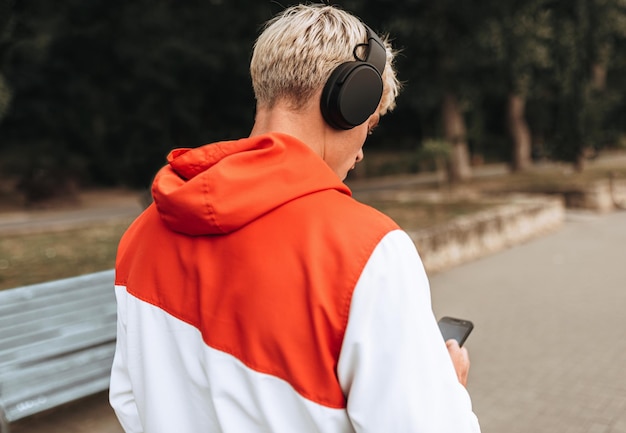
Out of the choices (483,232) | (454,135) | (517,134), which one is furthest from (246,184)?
(517,134)

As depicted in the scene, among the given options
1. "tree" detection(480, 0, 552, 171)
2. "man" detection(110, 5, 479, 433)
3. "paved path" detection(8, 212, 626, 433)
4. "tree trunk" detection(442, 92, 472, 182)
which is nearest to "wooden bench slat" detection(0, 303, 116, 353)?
"paved path" detection(8, 212, 626, 433)

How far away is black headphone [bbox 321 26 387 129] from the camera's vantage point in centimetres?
127

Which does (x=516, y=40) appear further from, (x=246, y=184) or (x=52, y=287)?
(x=246, y=184)

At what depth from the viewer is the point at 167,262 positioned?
51.9 inches

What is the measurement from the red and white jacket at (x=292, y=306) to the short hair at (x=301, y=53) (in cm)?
15

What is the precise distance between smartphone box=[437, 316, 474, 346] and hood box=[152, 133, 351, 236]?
0.67 metres

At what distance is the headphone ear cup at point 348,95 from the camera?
1268 mm

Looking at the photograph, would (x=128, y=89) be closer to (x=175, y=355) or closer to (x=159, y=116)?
(x=159, y=116)

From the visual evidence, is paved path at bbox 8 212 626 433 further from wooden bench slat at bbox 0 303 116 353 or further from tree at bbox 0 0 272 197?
tree at bbox 0 0 272 197

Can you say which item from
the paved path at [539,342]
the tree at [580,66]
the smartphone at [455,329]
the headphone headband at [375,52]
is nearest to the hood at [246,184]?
the headphone headband at [375,52]

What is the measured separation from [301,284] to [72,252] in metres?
8.51

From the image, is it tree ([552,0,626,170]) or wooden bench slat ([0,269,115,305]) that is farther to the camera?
tree ([552,0,626,170])

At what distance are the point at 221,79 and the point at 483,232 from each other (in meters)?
22.2

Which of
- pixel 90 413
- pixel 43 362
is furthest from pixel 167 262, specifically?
pixel 90 413
